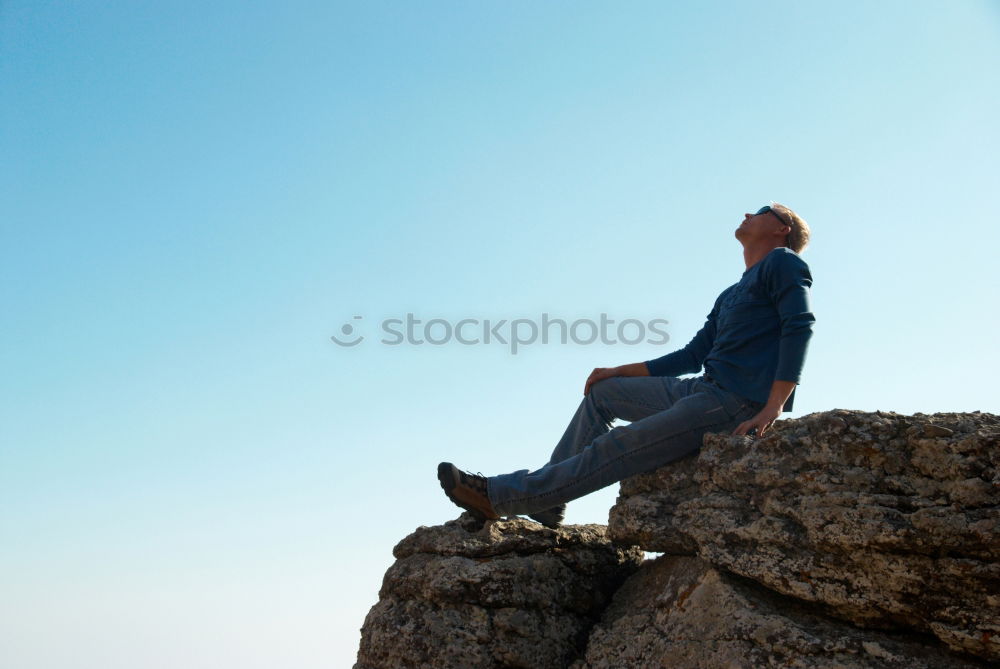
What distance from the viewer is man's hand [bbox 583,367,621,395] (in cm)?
704

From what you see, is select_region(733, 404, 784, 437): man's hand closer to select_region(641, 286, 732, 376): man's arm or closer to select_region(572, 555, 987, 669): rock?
select_region(572, 555, 987, 669): rock

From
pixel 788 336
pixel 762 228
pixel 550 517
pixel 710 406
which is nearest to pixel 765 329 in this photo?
pixel 788 336

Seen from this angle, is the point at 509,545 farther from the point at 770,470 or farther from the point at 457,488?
the point at 770,470

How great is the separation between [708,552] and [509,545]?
1.60 meters

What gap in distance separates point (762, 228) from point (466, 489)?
3400 millimetres

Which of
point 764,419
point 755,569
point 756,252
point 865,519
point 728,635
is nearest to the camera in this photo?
point 865,519

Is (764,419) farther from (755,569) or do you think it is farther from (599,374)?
(599,374)

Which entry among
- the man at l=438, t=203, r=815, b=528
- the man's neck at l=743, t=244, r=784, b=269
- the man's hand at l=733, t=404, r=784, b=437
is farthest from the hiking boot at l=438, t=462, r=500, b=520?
the man's neck at l=743, t=244, r=784, b=269

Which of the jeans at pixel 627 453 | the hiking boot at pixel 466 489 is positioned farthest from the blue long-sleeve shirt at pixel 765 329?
the hiking boot at pixel 466 489

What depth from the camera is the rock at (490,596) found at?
5812 mm

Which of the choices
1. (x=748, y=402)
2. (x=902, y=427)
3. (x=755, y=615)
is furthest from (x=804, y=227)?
(x=755, y=615)

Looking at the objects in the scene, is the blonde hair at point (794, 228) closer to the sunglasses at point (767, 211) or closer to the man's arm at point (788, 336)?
the sunglasses at point (767, 211)

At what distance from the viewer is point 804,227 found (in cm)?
710

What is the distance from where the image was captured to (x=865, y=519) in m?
5.01
